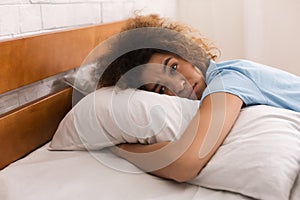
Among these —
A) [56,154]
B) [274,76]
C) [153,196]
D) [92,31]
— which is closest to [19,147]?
[56,154]

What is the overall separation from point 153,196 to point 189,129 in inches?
6.7

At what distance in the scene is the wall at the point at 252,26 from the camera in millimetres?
2035

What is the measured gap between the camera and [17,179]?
83 cm

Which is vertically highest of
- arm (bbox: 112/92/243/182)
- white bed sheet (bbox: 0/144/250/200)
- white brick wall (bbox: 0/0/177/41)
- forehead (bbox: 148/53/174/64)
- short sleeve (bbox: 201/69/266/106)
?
white brick wall (bbox: 0/0/177/41)

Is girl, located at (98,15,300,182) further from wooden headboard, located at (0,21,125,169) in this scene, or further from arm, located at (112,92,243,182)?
wooden headboard, located at (0,21,125,169)

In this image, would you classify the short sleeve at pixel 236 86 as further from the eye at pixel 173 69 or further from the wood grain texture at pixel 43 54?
the wood grain texture at pixel 43 54

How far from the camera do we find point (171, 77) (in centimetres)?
107

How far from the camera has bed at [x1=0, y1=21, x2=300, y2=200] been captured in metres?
0.74

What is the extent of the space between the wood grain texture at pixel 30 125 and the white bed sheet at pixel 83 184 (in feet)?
0.17

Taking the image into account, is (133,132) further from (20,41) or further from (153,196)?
(20,41)

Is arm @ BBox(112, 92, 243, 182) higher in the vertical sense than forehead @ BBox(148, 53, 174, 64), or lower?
lower

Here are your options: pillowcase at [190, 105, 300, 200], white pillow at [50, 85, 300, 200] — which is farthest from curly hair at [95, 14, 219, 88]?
pillowcase at [190, 105, 300, 200]

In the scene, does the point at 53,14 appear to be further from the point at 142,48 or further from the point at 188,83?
the point at 188,83

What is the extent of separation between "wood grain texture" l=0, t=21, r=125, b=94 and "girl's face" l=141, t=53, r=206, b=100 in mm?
261
